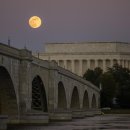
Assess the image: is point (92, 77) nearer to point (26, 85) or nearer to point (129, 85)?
point (129, 85)

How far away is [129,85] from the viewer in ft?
532

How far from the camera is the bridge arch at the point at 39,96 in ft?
249

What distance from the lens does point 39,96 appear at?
7831cm

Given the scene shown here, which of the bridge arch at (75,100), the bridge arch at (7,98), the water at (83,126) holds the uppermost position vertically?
the bridge arch at (75,100)

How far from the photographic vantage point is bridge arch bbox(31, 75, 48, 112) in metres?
75.9

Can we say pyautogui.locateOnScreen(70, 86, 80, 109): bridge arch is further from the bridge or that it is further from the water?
the water

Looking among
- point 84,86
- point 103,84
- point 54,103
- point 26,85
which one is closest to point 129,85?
point 103,84

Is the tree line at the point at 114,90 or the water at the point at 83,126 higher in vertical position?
the tree line at the point at 114,90

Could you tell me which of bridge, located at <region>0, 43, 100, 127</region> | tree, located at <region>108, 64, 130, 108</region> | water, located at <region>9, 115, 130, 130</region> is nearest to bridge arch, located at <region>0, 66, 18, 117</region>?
bridge, located at <region>0, 43, 100, 127</region>

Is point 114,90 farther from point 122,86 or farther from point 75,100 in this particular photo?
point 75,100

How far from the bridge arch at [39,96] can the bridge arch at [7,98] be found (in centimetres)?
1440

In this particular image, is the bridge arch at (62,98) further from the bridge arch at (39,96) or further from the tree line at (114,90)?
the tree line at (114,90)

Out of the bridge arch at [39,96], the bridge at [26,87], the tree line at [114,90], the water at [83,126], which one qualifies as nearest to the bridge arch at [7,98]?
the bridge at [26,87]

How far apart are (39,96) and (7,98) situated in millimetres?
17785
